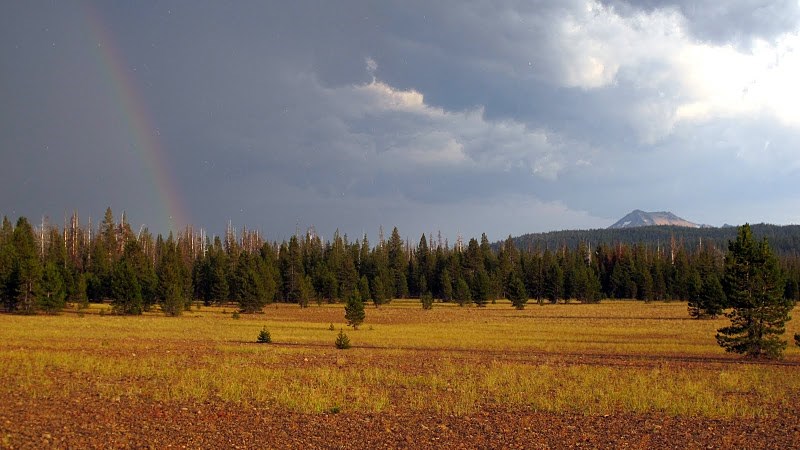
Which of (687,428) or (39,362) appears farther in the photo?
(39,362)

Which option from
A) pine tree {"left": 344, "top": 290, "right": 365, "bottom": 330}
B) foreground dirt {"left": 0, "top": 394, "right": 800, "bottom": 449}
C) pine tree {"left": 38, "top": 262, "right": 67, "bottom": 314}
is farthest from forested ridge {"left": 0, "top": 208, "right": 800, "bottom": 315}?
foreground dirt {"left": 0, "top": 394, "right": 800, "bottom": 449}

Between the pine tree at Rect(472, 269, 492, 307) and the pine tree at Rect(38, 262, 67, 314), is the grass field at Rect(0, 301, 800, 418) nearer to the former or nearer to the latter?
the pine tree at Rect(38, 262, 67, 314)

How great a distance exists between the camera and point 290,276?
113 meters

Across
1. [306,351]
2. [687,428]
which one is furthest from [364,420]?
[306,351]

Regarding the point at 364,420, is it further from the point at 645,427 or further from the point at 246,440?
the point at 645,427

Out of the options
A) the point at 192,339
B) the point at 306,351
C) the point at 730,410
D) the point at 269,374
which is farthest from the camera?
the point at 192,339

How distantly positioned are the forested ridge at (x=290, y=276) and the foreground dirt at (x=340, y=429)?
52.3 m

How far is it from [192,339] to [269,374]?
1725 cm

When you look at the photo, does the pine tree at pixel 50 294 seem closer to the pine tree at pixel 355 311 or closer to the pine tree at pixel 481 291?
the pine tree at pixel 355 311

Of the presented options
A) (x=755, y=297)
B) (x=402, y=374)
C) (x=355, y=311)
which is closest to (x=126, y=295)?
(x=355, y=311)

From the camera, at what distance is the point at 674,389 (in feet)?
61.6

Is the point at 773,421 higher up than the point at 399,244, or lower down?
lower down

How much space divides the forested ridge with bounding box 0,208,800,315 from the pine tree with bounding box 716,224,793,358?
3604 centimetres

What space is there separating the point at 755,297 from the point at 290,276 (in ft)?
303
